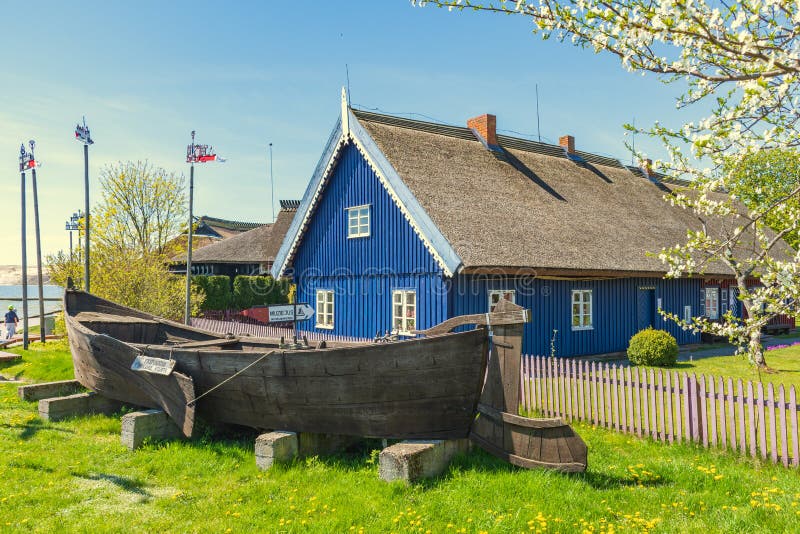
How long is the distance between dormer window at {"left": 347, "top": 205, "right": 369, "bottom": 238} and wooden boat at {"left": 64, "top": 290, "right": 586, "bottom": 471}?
31.6 ft

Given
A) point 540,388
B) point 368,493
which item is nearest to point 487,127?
point 540,388

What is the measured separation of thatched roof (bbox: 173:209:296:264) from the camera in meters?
37.1

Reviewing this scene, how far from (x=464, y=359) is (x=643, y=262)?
13.4m

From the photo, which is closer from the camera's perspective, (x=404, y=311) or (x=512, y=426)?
(x=512, y=426)

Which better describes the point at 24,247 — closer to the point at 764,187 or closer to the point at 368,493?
the point at 368,493

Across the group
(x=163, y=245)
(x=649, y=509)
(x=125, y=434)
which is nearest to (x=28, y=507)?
(x=125, y=434)

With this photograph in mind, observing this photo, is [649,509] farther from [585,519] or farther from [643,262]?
[643,262]

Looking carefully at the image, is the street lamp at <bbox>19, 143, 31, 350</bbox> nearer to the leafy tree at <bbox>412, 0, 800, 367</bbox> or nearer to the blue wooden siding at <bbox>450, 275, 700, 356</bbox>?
the blue wooden siding at <bbox>450, 275, 700, 356</bbox>

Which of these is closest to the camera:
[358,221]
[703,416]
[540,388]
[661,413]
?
[703,416]

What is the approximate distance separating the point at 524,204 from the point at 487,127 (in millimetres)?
4867

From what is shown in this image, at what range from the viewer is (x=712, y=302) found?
2322cm

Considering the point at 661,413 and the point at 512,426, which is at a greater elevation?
the point at 512,426

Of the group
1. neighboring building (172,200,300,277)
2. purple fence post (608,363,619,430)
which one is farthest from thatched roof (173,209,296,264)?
purple fence post (608,363,619,430)

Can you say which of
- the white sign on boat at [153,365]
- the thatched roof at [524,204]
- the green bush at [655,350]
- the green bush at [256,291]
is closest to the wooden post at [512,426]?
the white sign on boat at [153,365]
